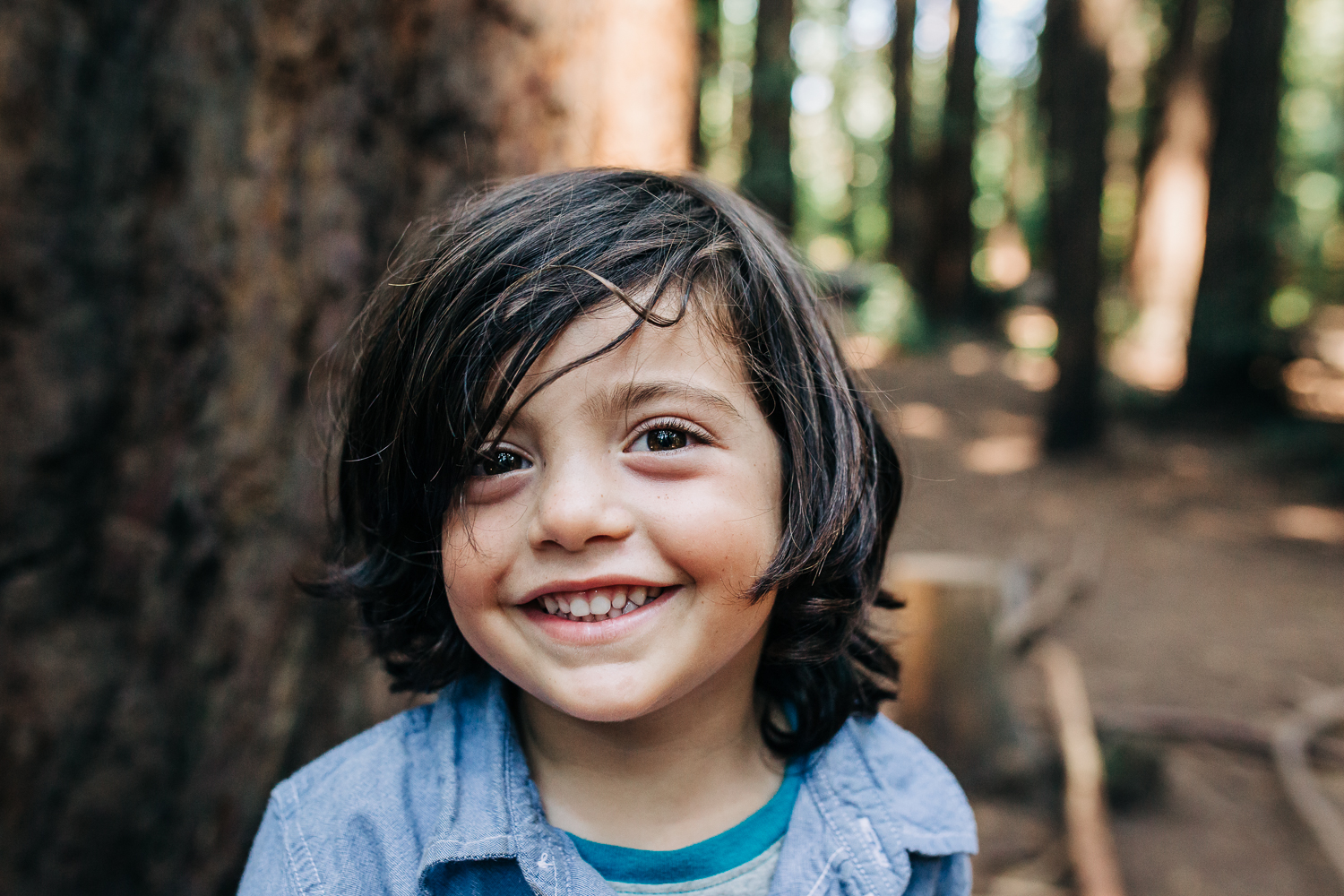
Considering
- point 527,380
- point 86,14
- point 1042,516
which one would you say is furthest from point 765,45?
point 527,380

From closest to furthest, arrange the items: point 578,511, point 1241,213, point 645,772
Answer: point 578,511 → point 645,772 → point 1241,213

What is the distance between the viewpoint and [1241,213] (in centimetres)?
884

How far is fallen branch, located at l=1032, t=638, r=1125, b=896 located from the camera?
3045 mm

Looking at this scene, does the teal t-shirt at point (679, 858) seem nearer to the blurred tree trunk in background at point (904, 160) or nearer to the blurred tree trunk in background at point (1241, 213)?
the blurred tree trunk in background at point (1241, 213)

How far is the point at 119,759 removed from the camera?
5.75 ft

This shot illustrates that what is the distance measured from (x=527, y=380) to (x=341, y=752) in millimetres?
641

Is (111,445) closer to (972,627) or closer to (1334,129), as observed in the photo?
(972,627)

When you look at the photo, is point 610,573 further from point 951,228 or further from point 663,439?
point 951,228

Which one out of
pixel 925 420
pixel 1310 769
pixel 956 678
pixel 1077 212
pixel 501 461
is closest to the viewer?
pixel 501 461

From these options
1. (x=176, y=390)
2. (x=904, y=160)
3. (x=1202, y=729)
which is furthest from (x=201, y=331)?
(x=904, y=160)

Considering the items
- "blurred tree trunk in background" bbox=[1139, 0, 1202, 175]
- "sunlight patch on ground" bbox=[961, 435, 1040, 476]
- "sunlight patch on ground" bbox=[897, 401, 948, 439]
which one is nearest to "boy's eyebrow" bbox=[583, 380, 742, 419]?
"sunlight patch on ground" bbox=[961, 435, 1040, 476]

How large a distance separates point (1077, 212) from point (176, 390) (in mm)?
8128

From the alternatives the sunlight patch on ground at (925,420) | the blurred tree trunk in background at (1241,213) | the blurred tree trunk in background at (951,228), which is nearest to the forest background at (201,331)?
the sunlight patch on ground at (925,420)

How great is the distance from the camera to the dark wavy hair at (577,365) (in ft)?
3.82
